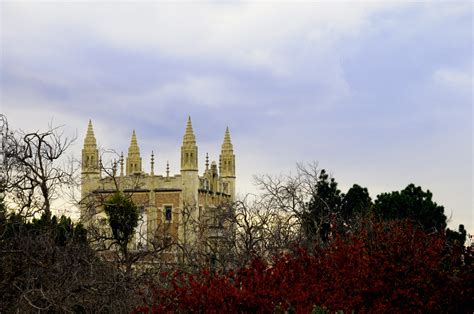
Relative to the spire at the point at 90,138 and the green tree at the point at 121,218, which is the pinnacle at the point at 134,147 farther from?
the green tree at the point at 121,218

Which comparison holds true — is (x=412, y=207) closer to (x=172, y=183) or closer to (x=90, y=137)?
(x=172, y=183)

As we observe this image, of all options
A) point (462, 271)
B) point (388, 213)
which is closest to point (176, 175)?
point (388, 213)

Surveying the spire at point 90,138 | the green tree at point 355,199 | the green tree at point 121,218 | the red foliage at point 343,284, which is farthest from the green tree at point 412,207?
the spire at point 90,138

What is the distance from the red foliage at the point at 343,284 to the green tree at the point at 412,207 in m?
21.9

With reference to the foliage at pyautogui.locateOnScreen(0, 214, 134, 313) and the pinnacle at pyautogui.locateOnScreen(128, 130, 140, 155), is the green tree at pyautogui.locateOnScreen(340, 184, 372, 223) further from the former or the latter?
the pinnacle at pyautogui.locateOnScreen(128, 130, 140, 155)

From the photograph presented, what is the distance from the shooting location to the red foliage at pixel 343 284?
10.3 metres

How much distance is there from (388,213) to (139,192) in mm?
26603

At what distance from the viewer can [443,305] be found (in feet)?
42.7

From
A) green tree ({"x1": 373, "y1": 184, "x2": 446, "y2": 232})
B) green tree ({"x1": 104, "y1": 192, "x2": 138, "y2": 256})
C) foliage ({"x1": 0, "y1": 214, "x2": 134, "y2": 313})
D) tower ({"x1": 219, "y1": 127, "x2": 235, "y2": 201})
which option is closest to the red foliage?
foliage ({"x1": 0, "y1": 214, "x2": 134, "y2": 313})

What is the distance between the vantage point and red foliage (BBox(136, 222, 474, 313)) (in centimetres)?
1027

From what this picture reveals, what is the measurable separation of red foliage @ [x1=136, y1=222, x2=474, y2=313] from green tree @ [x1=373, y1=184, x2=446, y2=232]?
21930 millimetres

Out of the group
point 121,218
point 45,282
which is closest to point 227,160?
point 121,218

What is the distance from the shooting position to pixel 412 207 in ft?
119

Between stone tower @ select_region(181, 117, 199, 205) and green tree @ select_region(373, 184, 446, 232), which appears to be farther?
stone tower @ select_region(181, 117, 199, 205)
